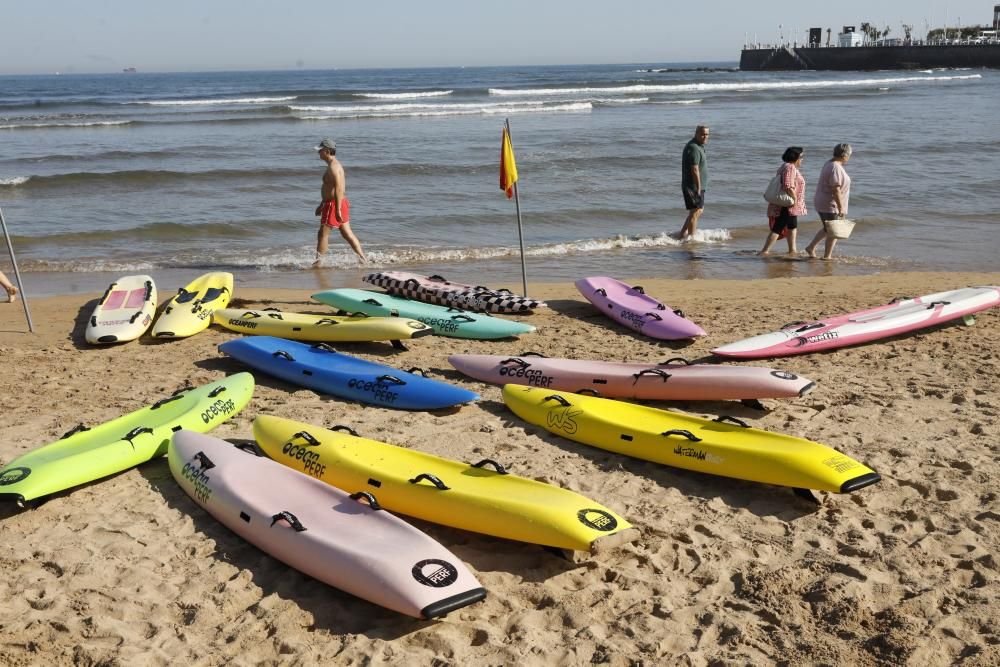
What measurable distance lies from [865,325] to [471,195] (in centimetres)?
886

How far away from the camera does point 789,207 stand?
10.4 meters

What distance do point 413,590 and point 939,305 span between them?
580 cm

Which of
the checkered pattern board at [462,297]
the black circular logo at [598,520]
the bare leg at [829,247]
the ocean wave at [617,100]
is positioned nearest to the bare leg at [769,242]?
the bare leg at [829,247]

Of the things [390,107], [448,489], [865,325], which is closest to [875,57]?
[390,107]

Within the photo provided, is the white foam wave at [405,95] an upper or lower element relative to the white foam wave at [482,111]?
upper

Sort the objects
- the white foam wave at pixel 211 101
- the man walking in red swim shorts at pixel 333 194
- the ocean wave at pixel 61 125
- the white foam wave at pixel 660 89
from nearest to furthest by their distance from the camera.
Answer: the man walking in red swim shorts at pixel 333 194
the ocean wave at pixel 61 125
the white foam wave at pixel 211 101
the white foam wave at pixel 660 89

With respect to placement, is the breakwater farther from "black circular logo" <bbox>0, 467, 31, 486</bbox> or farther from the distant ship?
"black circular logo" <bbox>0, 467, 31, 486</bbox>

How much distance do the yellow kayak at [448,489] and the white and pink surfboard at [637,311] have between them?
118 inches

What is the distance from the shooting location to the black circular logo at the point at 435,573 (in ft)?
11.7

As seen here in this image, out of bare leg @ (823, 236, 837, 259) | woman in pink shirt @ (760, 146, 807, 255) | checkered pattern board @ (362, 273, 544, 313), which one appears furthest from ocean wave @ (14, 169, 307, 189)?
bare leg @ (823, 236, 837, 259)

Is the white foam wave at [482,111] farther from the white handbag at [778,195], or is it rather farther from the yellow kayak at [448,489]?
the yellow kayak at [448,489]

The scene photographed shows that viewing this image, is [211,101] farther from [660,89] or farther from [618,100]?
[660,89]

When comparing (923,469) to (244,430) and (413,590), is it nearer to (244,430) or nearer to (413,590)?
(413,590)

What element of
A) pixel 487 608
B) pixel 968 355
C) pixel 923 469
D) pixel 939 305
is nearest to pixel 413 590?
pixel 487 608
